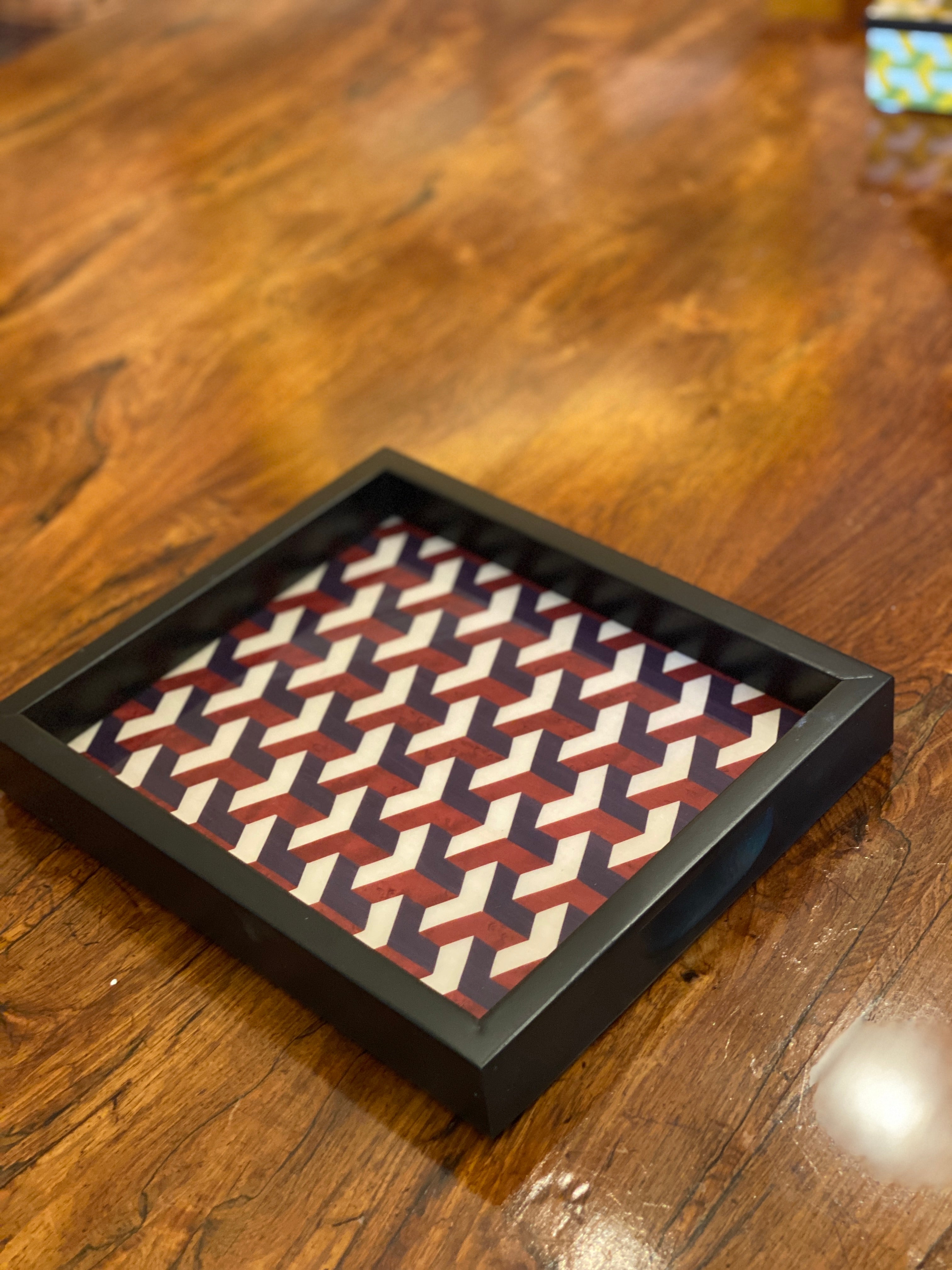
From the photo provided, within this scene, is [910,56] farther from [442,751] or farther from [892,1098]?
[892,1098]

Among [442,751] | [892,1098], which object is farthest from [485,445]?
[892,1098]

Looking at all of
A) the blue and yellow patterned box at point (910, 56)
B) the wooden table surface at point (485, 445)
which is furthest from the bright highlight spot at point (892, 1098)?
the blue and yellow patterned box at point (910, 56)

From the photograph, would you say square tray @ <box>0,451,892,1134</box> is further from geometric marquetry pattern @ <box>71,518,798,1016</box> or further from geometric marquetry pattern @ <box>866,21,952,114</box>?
geometric marquetry pattern @ <box>866,21,952,114</box>

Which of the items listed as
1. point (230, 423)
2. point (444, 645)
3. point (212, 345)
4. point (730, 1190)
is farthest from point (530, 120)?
point (730, 1190)

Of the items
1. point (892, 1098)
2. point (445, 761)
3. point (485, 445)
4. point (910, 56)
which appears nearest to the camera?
point (892, 1098)

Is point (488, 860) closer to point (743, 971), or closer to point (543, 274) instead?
point (743, 971)

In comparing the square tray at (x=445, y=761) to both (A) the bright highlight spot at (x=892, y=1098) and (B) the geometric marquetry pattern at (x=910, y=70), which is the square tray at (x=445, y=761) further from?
(B) the geometric marquetry pattern at (x=910, y=70)

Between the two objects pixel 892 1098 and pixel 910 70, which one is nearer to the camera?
pixel 892 1098

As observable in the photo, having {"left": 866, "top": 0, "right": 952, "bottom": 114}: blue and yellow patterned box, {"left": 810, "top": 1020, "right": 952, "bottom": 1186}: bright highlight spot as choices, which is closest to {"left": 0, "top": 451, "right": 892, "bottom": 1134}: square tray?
{"left": 810, "top": 1020, "right": 952, "bottom": 1186}: bright highlight spot
